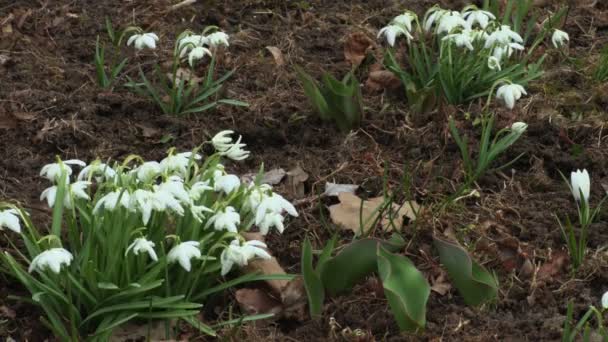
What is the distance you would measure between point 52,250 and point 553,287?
55.2 inches

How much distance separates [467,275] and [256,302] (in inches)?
23.1

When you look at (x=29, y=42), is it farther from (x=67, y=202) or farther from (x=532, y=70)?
(x=532, y=70)

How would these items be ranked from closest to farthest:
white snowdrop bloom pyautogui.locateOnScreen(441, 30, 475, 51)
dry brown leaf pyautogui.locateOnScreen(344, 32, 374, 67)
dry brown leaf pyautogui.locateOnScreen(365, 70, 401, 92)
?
white snowdrop bloom pyautogui.locateOnScreen(441, 30, 475, 51) < dry brown leaf pyautogui.locateOnScreen(365, 70, 401, 92) < dry brown leaf pyautogui.locateOnScreen(344, 32, 374, 67)

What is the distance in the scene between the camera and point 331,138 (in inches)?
145

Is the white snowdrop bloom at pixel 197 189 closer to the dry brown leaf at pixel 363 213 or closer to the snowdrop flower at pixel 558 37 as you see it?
the dry brown leaf at pixel 363 213

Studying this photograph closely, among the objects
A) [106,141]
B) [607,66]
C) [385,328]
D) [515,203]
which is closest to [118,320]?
[385,328]

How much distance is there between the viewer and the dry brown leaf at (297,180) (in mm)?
3376

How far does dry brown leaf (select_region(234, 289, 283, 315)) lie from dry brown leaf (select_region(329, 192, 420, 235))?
0.39 m

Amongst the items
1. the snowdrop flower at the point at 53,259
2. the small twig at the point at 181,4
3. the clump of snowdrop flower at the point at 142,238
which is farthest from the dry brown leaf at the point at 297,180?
the small twig at the point at 181,4

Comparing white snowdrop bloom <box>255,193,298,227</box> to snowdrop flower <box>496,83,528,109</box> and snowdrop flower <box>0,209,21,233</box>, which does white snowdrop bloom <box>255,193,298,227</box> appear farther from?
snowdrop flower <box>496,83,528,109</box>

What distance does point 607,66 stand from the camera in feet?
12.9

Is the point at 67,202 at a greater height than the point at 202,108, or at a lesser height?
greater

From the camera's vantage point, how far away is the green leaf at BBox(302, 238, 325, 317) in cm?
270

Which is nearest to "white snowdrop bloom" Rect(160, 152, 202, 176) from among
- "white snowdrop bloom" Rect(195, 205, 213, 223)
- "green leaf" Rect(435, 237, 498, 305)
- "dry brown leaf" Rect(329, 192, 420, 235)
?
"white snowdrop bloom" Rect(195, 205, 213, 223)
